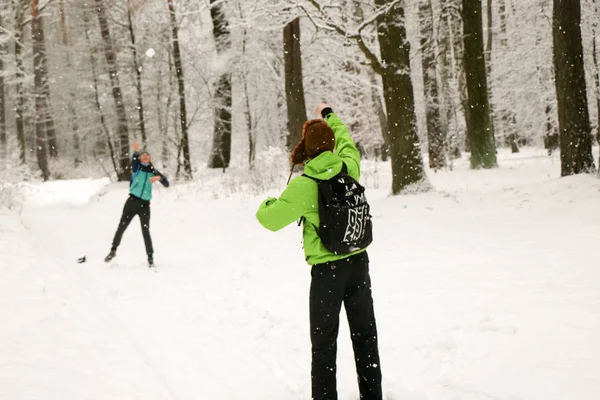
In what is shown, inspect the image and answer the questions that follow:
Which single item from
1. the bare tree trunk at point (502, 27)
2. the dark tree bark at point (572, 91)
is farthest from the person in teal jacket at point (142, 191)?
the bare tree trunk at point (502, 27)

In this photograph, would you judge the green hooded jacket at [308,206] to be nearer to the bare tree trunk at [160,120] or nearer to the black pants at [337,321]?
the black pants at [337,321]

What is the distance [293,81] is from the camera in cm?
1452

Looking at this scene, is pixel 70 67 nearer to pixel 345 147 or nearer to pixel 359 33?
pixel 359 33

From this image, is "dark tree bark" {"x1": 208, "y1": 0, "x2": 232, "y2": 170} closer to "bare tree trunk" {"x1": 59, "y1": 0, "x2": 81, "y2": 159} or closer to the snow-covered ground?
"bare tree trunk" {"x1": 59, "y1": 0, "x2": 81, "y2": 159}

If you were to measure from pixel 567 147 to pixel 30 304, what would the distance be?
9957 mm

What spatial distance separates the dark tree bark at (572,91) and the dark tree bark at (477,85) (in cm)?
476

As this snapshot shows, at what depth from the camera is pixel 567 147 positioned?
30.4ft

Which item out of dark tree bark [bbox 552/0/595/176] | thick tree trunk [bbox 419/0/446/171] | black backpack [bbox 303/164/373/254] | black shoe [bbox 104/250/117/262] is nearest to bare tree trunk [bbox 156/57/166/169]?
thick tree trunk [bbox 419/0/446/171]

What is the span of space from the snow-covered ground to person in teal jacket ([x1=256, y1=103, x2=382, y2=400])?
0.55 meters

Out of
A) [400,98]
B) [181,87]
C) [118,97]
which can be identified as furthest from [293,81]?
[118,97]

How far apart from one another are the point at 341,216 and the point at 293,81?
12.3m

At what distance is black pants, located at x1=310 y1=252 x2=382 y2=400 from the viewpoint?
9.96 feet

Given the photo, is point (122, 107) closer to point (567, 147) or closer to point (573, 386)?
point (567, 147)

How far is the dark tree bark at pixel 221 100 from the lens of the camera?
2022cm
